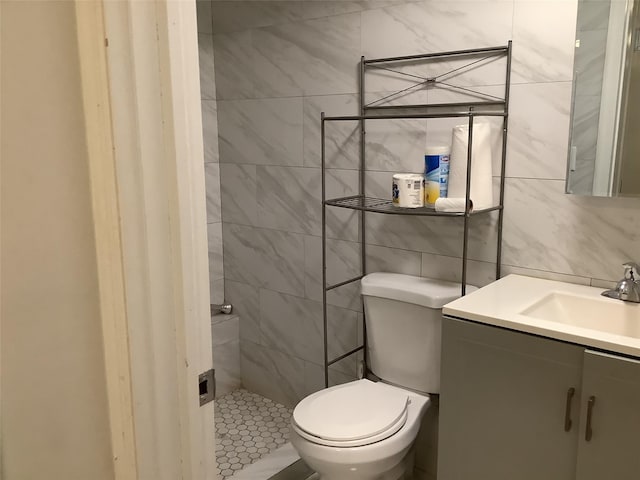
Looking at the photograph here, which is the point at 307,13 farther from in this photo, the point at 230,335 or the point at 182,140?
the point at 182,140

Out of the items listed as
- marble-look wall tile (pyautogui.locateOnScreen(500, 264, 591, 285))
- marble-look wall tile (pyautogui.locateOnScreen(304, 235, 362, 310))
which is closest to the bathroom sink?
marble-look wall tile (pyautogui.locateOnScreen(500, 264, 591, 285))

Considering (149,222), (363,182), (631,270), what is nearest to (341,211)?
(363,182)

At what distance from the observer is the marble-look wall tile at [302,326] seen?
246 centimetres

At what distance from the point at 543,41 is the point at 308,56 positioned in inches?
38.0

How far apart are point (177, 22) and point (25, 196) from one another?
0.30 m

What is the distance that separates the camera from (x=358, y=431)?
1746 millimetres

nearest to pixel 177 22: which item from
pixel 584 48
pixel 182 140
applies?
pixel 182 140

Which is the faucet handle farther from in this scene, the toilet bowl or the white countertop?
the toilet bowl

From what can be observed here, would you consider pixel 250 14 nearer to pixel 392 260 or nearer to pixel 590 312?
pixel 392 260

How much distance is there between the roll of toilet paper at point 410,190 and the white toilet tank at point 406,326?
306mm

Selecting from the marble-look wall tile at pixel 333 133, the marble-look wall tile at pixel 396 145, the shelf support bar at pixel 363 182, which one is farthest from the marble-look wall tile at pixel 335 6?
the marble-look wall tile at pixel 396 145

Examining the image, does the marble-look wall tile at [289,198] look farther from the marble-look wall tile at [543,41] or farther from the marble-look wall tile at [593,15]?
the marble-look wall tile at [593,15]

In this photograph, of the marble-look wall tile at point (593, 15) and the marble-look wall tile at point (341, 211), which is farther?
Result: the marble-look wall tile at point (341, 211)

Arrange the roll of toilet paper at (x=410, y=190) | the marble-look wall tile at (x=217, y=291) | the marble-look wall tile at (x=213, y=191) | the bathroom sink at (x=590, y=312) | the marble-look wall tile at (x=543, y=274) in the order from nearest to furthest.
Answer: the bathroom sink at (x=590, y=312) < the marble-look wall tile at (x=543, y=274) < the roll of toilet paper at (x=410, y=190) < the marble-look wall tile at (x=213, y=191) < the marble-look wall tile at (x=217, y=291)
